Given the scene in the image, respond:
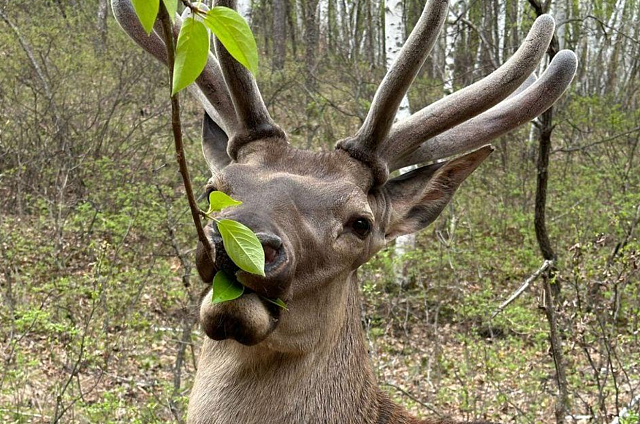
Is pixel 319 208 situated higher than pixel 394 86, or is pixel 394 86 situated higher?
pixel 394 86

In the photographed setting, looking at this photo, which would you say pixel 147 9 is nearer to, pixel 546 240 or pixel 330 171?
pixel 330 171

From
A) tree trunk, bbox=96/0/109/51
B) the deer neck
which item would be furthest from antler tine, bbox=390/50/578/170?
tree trunk, bbox=96/0/109/51

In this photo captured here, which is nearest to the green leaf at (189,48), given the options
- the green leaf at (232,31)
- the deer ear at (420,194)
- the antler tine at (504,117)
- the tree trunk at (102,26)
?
A: the green leaf at (232,31)

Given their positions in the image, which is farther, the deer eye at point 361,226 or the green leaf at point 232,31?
the deer eye at point 361,226

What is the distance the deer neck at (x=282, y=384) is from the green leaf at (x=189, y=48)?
2001 mm

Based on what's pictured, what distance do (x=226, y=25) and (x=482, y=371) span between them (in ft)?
27.0

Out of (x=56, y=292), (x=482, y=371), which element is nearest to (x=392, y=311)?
(x=482, y=371)

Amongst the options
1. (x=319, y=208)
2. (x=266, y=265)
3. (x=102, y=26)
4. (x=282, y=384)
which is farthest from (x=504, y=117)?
(x=102, y=26)

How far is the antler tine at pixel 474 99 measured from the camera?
4098 millimetres

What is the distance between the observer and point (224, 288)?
284 cm

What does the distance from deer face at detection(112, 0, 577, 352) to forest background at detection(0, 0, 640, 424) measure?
2.11 m

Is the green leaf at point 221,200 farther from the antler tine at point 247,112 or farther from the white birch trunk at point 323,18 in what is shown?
the white birch trunk at point 323,18

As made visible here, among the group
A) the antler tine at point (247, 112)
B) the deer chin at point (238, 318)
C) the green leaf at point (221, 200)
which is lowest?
the deer chin at point (238, 318)

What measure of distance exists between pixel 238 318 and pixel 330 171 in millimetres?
1184
